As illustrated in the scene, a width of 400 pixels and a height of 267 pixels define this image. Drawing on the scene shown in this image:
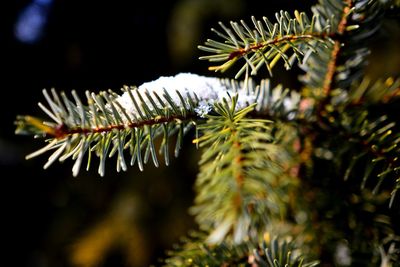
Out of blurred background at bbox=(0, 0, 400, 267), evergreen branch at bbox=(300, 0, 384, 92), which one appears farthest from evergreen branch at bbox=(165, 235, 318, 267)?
blurred background at bbox=(0, 0, 400, 267)

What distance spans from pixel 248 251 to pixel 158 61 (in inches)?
57.3

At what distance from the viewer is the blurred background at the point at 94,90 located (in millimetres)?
1582

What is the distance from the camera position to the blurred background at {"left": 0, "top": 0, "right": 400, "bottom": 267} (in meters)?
1.58

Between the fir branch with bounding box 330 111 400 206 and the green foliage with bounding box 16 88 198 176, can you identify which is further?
the fir branch with bounding box 330 111 400 206

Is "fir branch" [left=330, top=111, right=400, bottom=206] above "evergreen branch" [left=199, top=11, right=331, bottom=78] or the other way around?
the other way around

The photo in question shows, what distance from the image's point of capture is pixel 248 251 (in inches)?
23.2

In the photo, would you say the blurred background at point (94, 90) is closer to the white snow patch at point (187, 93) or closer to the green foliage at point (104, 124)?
the white snow patch at point (187, 93)

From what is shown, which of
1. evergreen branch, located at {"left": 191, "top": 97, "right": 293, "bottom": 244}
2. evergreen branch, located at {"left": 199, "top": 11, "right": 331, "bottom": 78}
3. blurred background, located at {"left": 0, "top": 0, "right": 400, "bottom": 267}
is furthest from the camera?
blurred background, located at {"left": 0, "top": 0, "right": 400, "bottom": 267}

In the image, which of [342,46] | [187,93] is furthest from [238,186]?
[342,46]

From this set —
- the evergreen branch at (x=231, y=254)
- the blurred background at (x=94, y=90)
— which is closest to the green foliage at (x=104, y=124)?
the evergreen branch at (x=231, y=254)

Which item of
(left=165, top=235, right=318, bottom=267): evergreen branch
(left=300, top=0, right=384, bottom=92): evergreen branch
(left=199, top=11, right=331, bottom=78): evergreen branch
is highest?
(left=199, top=11, right=331, bottom=78): evergreen branch

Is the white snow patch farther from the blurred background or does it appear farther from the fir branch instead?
→ the blurred background

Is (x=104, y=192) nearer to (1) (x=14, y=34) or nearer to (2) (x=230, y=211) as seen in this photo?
(1) (x=14, y=34)

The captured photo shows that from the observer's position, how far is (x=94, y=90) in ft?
6.48
